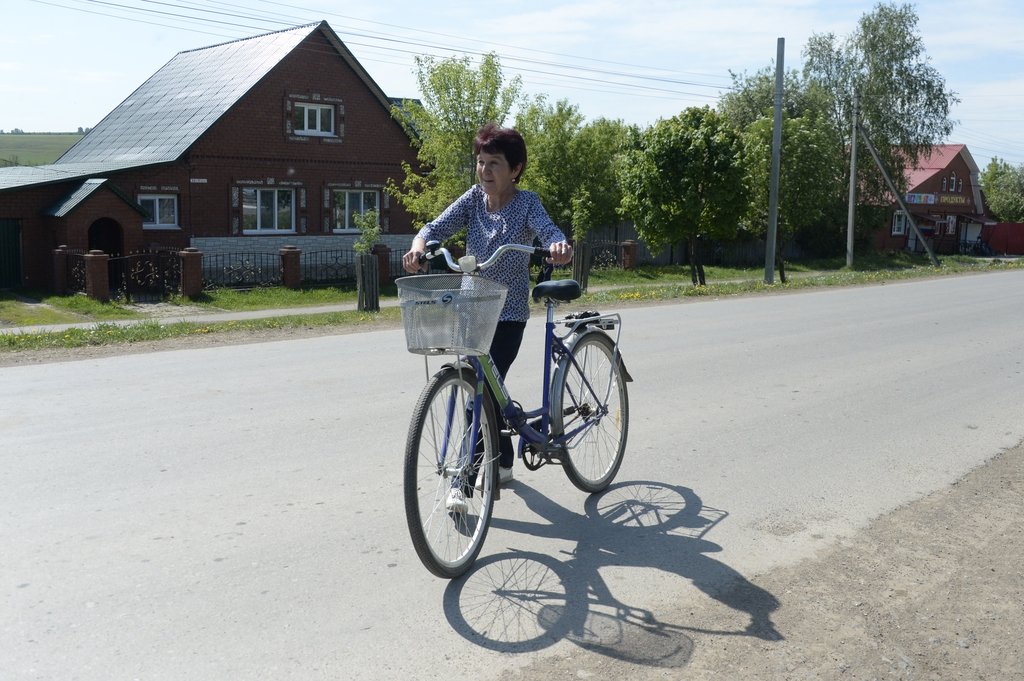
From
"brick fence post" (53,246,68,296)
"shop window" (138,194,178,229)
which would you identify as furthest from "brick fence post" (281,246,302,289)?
"brick fence post" (53,246,68,296)

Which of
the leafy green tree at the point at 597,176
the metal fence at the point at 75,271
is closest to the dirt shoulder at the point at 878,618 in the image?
the metal fence at the point at 75,271

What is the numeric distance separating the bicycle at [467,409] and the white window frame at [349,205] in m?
28.5

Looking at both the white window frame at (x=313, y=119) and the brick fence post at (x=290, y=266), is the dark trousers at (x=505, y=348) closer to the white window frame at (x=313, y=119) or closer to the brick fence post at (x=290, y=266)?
the brick fence post at (x=290, y=266)

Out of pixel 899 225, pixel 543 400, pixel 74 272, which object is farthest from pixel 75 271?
pixel 899 225

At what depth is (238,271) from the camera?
28234 mm

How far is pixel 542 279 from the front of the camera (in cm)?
530

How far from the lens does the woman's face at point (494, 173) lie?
196 inches

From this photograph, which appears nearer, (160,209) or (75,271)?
(75,271)

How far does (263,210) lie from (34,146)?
244 feet

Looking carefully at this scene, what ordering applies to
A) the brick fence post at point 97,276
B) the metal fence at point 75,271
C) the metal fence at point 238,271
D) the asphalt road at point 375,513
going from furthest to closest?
1. the metal fence at point 238,271
2. the metal fence at point 75,271
3. the brick fence post at point 97,276
4. the asphalt road at point 375,513

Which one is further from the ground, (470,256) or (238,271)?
(470,256)

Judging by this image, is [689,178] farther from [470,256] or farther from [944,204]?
[944,204]

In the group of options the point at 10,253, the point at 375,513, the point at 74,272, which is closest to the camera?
the point at 375,513

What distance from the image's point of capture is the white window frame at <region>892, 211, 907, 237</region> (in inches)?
2483
